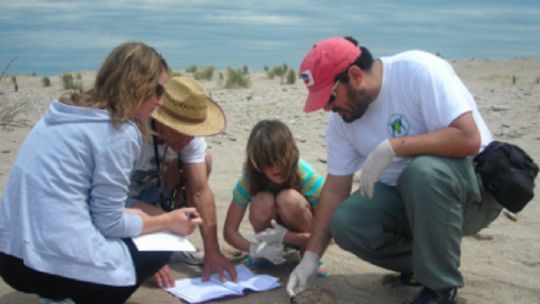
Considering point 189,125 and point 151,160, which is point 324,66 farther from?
point 151,160

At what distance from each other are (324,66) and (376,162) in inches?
18.3

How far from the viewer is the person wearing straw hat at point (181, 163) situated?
9.76ft

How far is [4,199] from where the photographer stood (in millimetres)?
2350

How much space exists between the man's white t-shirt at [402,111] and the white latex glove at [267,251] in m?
→ 0.51

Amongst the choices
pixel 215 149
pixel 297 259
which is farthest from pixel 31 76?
pixel 297 259

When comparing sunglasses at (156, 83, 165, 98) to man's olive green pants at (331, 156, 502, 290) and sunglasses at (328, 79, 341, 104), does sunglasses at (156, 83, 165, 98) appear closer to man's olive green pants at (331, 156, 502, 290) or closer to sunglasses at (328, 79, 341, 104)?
sunglasses at (328, 79, 341, 104)

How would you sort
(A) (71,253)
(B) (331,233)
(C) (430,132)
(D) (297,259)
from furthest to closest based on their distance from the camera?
(D) (297,259) < (B) (331,233) < (C) (430,132) < (A) (71,253)

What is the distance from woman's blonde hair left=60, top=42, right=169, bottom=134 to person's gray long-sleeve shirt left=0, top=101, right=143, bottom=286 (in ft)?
0.17

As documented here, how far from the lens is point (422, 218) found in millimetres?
2531

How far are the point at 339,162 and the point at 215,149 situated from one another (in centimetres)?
361

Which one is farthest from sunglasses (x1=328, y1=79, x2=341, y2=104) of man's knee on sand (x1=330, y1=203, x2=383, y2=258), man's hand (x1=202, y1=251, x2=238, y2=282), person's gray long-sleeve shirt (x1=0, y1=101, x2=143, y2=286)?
man's hand (x1=202, y1=251, x2=238, y2=282)

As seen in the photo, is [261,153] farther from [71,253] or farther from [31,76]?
[31,76]

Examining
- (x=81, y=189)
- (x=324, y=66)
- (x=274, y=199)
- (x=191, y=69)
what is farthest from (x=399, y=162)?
(x=191, y=69)

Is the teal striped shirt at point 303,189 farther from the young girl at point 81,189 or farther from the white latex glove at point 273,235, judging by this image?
the young girl at point 81,189
